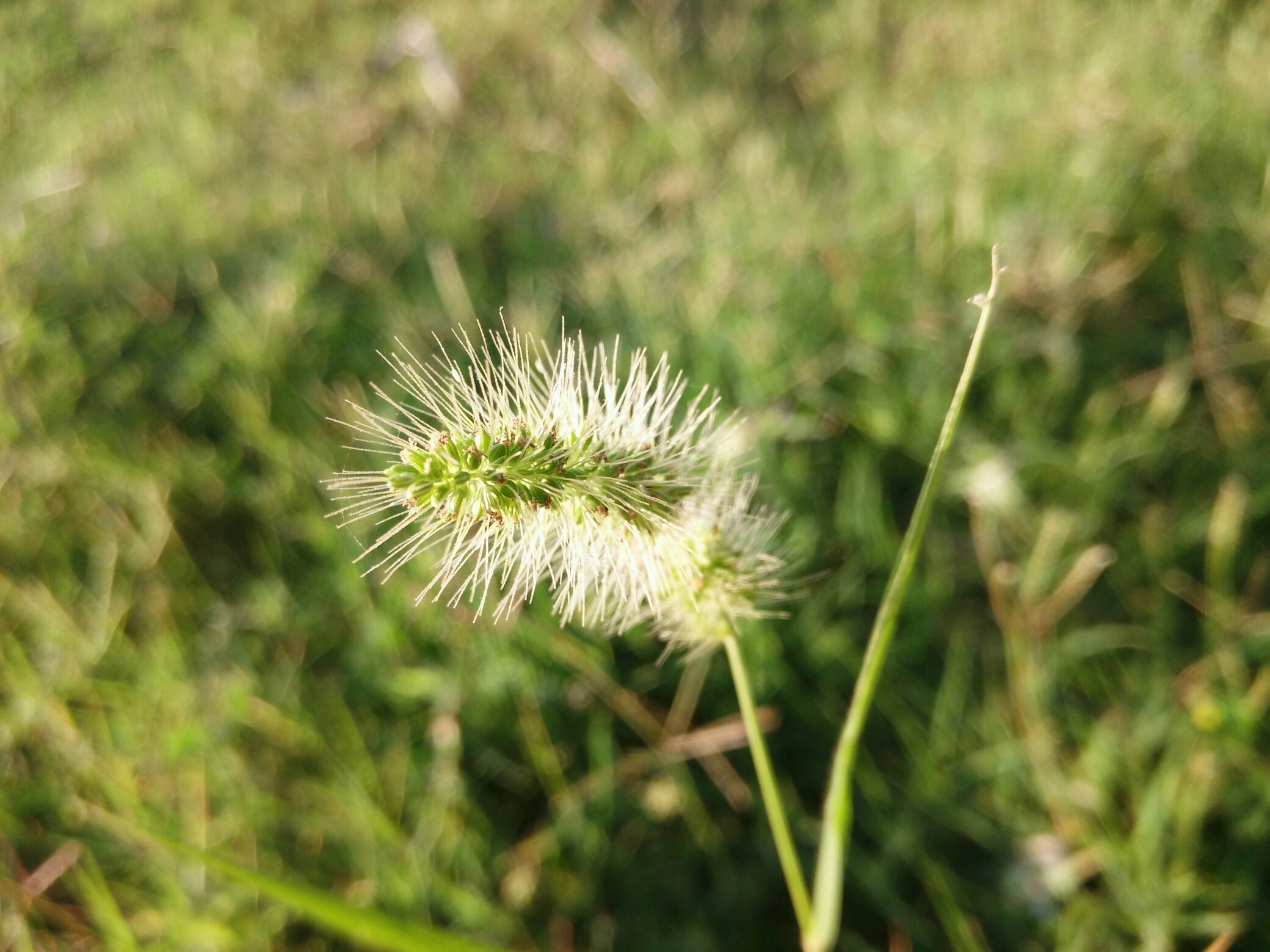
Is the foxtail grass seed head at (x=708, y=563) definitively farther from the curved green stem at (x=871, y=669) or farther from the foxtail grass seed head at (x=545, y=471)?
the curved green stem at (x=871, y=669)

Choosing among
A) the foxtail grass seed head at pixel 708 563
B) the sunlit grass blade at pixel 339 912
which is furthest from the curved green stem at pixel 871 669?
the sunlit grass blade at pixel 339 912

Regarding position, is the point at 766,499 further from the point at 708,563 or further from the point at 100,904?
the point at 100,904

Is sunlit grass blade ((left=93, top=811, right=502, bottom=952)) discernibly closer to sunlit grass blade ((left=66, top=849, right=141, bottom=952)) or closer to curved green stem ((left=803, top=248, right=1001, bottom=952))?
curved green stem ((left=803, top=248, right=1001, bottom=952))

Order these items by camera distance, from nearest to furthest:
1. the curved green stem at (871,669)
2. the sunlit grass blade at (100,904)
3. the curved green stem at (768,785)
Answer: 1. the curved green stem at (871,669)
2. the curved green stem at (768,785)
3. the sunlit grass blade at (100,904)

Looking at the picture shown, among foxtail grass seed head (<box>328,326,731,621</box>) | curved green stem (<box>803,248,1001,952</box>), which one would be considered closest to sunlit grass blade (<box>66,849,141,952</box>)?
foxtail grass seed head (<box>328,326,731,621</box>)

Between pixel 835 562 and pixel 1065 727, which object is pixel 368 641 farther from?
pixel 1065 727

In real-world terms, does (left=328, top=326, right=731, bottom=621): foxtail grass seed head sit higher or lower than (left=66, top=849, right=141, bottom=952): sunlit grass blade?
higher
